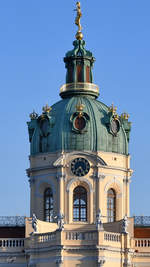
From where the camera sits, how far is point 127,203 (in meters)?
107

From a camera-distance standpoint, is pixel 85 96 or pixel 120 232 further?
pixel 85 96

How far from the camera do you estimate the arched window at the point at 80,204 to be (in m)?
105

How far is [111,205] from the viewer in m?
107

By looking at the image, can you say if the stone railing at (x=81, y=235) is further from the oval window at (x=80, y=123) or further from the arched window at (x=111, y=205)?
the oval window at (x=80, y=123)

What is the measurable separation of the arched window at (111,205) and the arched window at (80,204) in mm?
2222

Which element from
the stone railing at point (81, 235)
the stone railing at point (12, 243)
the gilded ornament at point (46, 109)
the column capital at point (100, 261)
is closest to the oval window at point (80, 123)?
the gilded ornament at point (46, 109)

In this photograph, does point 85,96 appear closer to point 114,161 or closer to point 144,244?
point 114,161

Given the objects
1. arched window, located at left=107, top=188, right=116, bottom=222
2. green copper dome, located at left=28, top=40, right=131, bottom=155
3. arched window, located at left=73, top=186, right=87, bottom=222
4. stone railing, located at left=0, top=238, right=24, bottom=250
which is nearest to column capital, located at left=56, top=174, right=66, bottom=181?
arched window, located at left=73, top=186, right=87, bottom=222

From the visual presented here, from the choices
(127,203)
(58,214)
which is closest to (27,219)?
(58,214)

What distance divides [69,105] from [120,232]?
1279 centimetres

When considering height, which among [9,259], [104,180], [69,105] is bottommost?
[9,259]

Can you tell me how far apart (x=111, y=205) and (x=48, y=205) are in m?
5.54

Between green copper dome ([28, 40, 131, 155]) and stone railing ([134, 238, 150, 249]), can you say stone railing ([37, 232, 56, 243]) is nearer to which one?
stone railing ([134, 238, 150, 249])

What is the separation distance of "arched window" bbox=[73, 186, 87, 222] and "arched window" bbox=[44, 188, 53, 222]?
2130 mm
